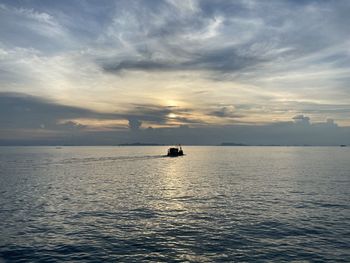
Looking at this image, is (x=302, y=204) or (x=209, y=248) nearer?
(x=209, y=248)

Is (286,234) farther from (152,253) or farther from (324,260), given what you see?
(152,253)

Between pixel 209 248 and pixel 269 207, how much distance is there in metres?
23.2

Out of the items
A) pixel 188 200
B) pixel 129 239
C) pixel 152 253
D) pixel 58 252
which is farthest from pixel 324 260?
pixel 188 200

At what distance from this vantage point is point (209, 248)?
32.9 meters

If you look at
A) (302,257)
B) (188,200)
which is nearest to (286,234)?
(302,257)

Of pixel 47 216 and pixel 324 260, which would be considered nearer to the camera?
pixel 324 260

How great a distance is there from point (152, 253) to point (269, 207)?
27.7m

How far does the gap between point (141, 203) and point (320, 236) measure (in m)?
31.0

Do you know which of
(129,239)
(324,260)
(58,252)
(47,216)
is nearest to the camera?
(324,260)

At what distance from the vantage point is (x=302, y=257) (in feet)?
100

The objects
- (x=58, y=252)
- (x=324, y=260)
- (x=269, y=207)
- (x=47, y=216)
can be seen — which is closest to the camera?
(x=324, y=260)

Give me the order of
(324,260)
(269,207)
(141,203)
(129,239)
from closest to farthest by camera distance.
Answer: (324,260) → (129,239) → (269,207) → (141,203)

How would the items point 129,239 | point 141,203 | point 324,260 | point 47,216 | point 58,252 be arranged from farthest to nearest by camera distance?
point 141,203
point 47,216
point 129,239
point 58,252
point 324,260

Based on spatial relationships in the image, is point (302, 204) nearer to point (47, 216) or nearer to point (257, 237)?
point (257, 237)
